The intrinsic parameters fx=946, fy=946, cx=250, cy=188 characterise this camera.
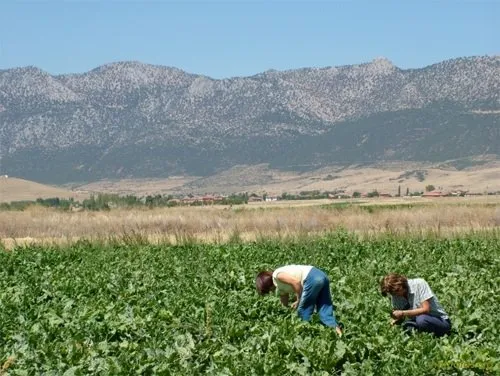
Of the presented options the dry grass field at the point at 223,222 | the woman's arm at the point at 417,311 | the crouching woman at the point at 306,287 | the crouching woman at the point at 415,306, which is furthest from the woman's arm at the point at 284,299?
the dry grass field at the point at 223,222

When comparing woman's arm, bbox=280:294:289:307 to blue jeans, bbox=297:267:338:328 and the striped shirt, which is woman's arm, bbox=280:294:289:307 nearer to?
blue jeans, bbox=297:267:338:328

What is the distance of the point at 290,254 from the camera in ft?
77.2

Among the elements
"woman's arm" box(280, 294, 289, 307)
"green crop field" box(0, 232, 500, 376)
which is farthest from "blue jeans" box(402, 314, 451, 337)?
"woman's arm" box(280, 294, 289, 307)

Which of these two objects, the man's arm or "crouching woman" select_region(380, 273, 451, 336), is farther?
the man's arm

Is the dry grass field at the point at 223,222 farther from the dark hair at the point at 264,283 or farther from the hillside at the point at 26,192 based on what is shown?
the hillside at the point at 26,192

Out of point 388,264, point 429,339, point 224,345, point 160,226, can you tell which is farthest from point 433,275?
point 160,226

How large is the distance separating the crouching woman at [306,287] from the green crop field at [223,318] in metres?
0.30

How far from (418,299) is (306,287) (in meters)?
1.55

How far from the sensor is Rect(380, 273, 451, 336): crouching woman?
42.0 feet

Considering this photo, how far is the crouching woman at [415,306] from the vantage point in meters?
12.8

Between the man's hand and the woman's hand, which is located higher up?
the man's hand

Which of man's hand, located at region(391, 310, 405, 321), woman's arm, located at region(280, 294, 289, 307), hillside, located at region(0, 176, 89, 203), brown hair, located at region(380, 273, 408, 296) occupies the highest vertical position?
brown hair, located at region(380, 273, 408, 296)

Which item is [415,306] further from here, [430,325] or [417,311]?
[430,325]

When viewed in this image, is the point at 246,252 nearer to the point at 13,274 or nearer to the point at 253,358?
the point at 13,274
